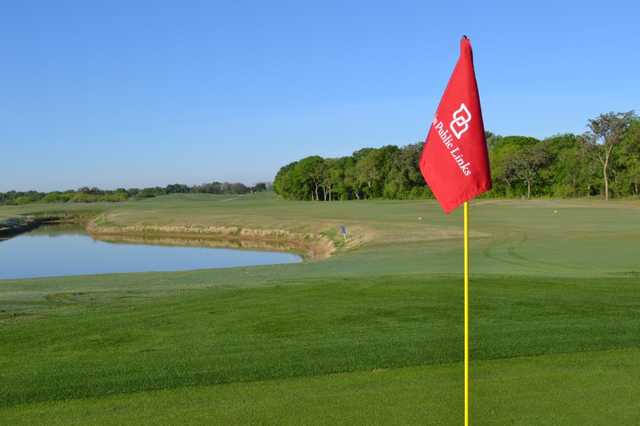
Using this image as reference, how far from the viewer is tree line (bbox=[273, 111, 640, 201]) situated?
79.9 metres

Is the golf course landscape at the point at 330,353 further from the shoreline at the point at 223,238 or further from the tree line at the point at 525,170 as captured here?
the tree line at the point at 525,170

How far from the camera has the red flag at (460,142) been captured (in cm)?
455

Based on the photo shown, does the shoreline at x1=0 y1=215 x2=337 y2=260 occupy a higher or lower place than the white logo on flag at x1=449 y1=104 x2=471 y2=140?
lower

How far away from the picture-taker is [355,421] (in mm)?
5449

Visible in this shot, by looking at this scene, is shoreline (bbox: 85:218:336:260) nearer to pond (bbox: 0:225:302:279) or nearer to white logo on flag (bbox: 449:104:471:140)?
pond (bbox: 0:225:302:279)

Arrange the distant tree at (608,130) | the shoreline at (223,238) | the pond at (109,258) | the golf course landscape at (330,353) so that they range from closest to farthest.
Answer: the golf course landscape at (330,353) → the pond at (109,258) → the shoreline at (223,238) → the distant tree at (608,130)

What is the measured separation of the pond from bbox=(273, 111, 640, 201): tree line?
46.0 m

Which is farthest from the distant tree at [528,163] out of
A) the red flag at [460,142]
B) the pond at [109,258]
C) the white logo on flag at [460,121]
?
the white logo on flag at [460,121]

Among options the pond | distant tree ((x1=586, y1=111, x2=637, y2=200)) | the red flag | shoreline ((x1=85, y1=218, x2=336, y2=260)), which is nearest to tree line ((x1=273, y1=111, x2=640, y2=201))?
distant tree ((x1=586, y1=111, x2=637, y2=200))

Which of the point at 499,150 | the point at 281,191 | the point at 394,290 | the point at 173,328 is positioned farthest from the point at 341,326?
the point at 281,191

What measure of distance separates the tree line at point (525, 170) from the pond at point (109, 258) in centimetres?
4600

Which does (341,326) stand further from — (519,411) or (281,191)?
(281,191)

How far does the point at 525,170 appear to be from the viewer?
95.9m

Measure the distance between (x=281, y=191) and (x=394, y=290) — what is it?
147166mm
